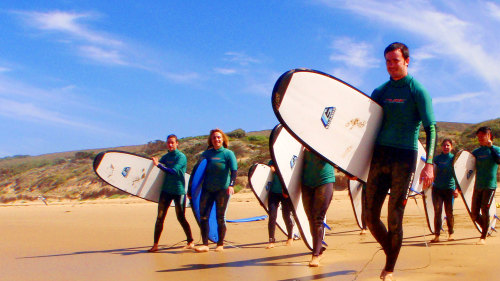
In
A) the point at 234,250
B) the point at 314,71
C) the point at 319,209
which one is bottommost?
the point at 234,250


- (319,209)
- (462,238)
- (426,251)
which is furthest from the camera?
(462,238)

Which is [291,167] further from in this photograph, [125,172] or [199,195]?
[125,172]

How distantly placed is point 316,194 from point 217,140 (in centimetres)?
223

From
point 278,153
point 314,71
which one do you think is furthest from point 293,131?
point 278,153

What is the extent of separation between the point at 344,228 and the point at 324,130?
6.00m

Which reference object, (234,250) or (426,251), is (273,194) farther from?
(426,251)

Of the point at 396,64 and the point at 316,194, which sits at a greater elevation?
the point at 396,64

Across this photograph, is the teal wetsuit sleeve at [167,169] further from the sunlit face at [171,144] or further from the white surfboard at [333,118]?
the white surfboard at [333,118]

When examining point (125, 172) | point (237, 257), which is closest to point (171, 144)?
point (125, 172)

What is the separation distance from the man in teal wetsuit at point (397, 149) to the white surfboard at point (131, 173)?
426 cm

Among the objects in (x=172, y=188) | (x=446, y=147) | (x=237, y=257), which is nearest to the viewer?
(x=237, y=257)

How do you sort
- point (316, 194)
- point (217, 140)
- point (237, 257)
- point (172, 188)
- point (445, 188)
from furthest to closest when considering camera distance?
point (445, 188) < point (172, 188) < point (217, 140) < point (237, 257) < point (316, 194)

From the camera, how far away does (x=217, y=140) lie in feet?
24.4

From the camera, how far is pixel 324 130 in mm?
4430
